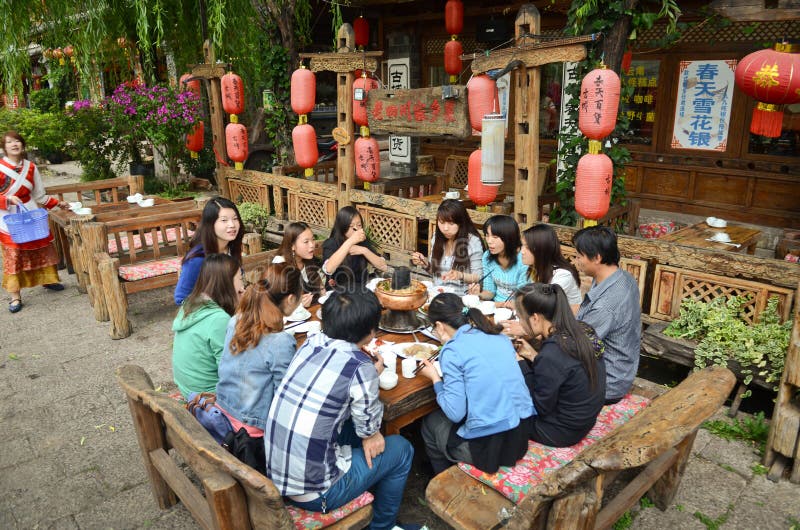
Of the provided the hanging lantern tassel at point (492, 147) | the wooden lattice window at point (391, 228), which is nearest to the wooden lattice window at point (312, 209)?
the wooden lattice window at point (391, 228)

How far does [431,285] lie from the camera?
474 centimetres

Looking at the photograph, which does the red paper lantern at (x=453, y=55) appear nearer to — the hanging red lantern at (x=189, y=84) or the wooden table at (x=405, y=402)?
the hanging red lantern at (x=189, y=84)

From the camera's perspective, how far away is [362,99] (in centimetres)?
672

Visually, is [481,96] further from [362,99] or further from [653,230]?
[653,230]

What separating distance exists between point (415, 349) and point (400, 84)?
29.8 feet

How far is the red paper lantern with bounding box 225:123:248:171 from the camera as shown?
8.43 meters

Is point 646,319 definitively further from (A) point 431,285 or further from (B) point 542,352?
(B) point 542,352

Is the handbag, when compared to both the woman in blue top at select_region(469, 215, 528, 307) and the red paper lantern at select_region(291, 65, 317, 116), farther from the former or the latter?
the red paper lantern at select_region(291, 65, 317, 116)

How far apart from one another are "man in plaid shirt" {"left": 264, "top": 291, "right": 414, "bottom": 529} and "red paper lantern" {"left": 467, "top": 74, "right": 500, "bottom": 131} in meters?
3.34

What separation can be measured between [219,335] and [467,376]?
4.68 feet

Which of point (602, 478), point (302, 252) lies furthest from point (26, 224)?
point (602, 478)

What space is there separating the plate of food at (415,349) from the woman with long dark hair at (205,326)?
1034mm

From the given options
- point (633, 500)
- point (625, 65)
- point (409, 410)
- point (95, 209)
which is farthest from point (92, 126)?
point (633, 500)

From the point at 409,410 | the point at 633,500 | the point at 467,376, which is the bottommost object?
the point at 633,500
